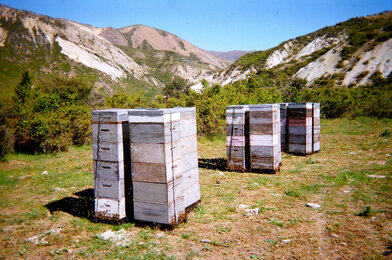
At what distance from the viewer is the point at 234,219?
18.3ft

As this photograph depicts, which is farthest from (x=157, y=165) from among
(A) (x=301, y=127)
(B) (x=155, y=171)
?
(A) (x=301, y=127)

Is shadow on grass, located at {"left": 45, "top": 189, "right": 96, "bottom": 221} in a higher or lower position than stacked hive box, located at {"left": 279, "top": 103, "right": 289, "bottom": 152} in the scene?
lower

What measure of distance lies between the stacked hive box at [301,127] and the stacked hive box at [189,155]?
7.19 m

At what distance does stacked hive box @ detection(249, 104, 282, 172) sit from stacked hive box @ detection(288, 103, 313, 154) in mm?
2938

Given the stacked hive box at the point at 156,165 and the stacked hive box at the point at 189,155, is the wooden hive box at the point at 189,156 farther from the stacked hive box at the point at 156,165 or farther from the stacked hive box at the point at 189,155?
the stacked hive box at the point at 156,165

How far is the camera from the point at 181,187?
5.35 m

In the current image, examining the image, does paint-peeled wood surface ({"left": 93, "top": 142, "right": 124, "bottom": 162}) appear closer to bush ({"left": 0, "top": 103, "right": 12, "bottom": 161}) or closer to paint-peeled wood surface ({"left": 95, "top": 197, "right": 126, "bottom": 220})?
paint-peeled wood surface ({"left": 95, "top": 197, "right": 126, "bottom": 220})

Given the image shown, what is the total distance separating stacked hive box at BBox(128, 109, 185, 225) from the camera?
4.92m

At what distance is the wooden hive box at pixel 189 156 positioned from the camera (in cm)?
577

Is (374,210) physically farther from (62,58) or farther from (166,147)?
(62,58)

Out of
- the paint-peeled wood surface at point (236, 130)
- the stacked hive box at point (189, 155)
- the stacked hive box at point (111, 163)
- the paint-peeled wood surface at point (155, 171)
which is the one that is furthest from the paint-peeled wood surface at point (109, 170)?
the paint-peeled wood surface at point (236, 130)

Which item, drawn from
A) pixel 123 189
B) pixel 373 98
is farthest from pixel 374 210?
pixel 373 98

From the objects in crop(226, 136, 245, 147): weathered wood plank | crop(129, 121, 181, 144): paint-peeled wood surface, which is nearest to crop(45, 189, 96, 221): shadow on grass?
crop(129, 121, 181, 144): paint-peeled wood surface

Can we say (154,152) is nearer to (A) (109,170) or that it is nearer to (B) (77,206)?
(A) (109,170)
